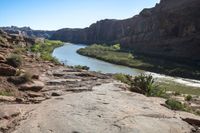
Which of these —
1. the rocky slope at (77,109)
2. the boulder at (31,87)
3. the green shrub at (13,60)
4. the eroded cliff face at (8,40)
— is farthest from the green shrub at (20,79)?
the eroded cliff face at (8,40)

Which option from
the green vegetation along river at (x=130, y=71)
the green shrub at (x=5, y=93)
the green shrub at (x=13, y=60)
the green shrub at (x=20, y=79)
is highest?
the green shrub at (x=13, y=60)

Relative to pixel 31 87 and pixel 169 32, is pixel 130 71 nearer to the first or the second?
pixel 169 32

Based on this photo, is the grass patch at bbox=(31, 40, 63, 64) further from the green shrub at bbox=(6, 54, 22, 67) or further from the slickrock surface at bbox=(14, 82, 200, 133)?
the slickrock surface at bbox=(14, 82, 200, 133)

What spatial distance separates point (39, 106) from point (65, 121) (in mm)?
2550

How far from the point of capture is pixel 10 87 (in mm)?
17188

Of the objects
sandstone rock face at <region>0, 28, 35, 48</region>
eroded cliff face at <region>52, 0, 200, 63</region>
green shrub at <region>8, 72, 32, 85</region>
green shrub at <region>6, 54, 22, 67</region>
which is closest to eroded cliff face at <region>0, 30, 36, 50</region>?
sandstone rock face at <region>0, 28, 35, 48</region>

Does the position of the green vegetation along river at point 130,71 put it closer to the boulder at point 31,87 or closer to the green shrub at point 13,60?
the green shrub at point 13,60

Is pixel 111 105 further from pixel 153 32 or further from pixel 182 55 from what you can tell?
pixel 153 32

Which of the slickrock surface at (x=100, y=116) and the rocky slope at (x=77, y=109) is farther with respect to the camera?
the rocky slope at (x=77, y=109)

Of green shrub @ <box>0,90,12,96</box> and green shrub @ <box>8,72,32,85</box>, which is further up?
green shrub @ <box>8,72,32,85</box>

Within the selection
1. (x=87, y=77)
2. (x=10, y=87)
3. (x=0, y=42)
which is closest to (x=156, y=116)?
(x=10, y=87)

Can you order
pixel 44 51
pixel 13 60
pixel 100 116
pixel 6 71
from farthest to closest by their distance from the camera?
1. pixel 44 51
2. pixel 13 60
3. pixel 6 71
4. pixel 100 116

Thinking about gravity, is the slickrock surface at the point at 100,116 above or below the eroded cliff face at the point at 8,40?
below

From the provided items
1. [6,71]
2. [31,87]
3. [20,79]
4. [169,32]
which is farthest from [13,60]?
[169,32]
